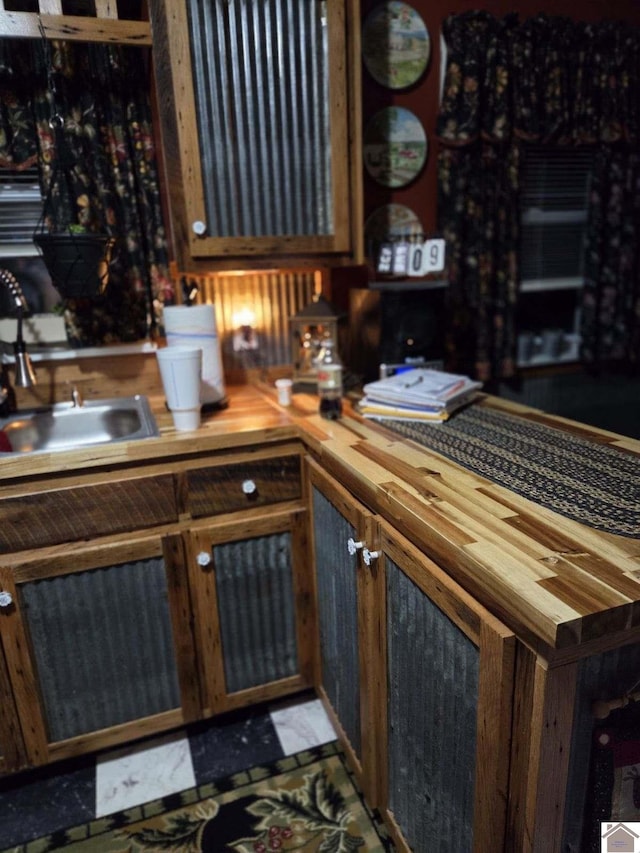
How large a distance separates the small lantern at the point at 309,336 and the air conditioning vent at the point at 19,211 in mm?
923

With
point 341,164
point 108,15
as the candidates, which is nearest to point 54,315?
point 108,15

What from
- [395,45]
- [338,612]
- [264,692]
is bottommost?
[264,692]

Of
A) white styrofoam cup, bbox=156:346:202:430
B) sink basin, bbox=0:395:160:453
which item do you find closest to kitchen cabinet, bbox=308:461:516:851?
white styrofoam cup, bbox=156:346:202:430

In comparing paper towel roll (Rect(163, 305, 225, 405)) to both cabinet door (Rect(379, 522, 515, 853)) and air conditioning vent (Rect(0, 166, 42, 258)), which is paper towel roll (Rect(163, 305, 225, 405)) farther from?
cabinet door (Rect(379, 522, 515, 853))

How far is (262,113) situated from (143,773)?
6.64 feet

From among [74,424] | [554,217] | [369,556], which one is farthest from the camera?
[554,217]

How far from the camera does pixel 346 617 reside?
1.53m

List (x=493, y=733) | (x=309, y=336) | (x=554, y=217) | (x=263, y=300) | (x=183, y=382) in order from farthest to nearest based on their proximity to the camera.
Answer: (x=554, y=217) < (x=263, y=300) < (x=309, y=336) < (x=183, y=382) < (x=493, y=733)

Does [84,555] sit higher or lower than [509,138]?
lower

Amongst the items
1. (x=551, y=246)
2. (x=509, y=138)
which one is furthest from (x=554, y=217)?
(x=509, y=138)

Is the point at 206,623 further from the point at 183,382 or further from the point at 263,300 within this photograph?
the point at 263,300

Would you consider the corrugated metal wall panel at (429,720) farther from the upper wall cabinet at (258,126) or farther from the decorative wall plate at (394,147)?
the decorative wall plate at (394,147)

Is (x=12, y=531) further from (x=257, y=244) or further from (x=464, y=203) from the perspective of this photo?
(x=464, y=203)

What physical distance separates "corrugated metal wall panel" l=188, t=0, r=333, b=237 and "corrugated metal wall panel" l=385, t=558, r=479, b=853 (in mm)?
1193
